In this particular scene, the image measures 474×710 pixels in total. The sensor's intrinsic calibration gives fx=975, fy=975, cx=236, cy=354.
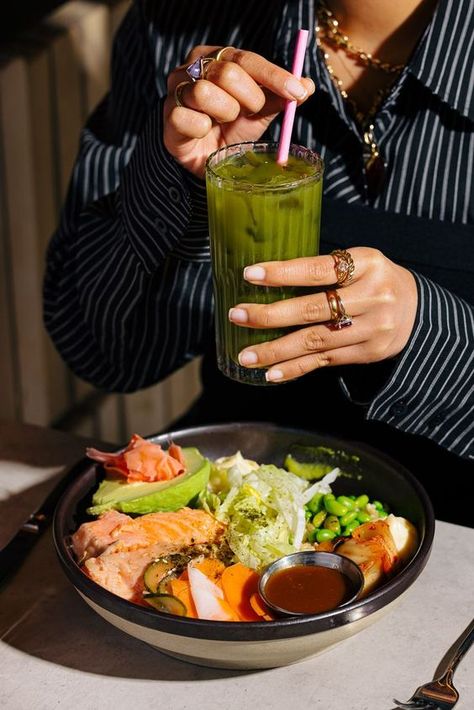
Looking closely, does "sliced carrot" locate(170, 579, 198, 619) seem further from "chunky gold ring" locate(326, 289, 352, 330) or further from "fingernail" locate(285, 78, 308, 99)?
"fingernail" locate(285, 78, 308, 99)

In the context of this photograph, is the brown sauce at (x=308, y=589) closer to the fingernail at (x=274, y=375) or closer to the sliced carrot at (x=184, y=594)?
the sliced carrot at (x=184, y=594)

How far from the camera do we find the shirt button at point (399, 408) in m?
1.72

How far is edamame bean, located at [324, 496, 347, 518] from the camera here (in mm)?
1577

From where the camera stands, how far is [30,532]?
5.30 ft

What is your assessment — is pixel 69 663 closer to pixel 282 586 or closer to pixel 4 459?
pixel 282 586

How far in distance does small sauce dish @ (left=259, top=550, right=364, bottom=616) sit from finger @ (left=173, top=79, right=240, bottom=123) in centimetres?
67

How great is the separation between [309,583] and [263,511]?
0.63 ft

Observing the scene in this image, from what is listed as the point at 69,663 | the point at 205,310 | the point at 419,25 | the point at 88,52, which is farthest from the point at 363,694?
the point at 88,52

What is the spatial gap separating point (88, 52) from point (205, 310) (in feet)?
5.44

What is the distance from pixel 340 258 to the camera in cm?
142

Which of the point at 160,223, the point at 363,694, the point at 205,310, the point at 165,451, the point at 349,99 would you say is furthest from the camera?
the point at 205,310

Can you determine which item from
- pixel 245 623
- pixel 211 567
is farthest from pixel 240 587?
pixel 245 623

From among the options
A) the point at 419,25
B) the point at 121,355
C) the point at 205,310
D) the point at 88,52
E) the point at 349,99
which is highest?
the point at 419,25

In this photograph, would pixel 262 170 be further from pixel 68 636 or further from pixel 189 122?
pixel 68 636
